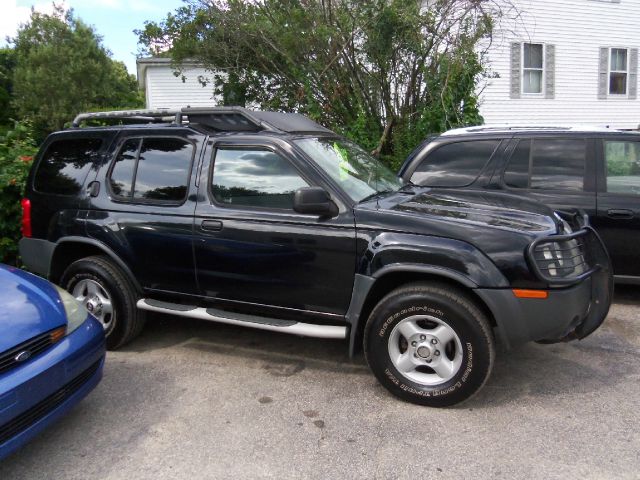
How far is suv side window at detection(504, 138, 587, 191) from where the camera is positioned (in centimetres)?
518

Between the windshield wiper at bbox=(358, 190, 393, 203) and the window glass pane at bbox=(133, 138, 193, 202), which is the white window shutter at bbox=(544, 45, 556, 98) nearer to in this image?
the windshield wiper at bbox=(358, 190, 393, 203)

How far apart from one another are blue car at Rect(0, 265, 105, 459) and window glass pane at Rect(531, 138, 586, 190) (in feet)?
13.4

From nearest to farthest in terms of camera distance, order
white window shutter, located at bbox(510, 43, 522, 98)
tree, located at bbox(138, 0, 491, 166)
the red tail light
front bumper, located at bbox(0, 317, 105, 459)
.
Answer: front bumper, located at bbox(0, 317, 105, 459) < the red tail light < tree, located at bbox(138, 0, 491, 166) < white window shutter, located at bbox(510, 43, 522, 98)

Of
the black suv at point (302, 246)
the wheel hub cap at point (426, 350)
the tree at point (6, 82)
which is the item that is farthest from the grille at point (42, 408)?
the tree at point (6, 82)

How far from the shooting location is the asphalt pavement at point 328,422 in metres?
2.94

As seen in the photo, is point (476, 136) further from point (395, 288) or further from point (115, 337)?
point (115, 337)

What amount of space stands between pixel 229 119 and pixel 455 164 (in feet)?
7.59

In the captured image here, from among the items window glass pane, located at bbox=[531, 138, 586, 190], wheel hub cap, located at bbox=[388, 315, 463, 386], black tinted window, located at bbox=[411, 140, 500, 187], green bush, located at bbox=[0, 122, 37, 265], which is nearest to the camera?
wheel hub cap, located at bbox=[388, 315, 463, 386]

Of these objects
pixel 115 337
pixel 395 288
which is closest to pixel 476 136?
pixel 395 288

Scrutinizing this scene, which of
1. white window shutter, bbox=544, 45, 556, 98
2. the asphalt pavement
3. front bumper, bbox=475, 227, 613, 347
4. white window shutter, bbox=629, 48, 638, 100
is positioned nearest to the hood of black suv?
front bumper, bbox=475, 227, 613, 347

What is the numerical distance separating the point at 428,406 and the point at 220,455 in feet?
4.34

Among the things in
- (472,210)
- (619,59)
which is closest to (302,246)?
(472,210)

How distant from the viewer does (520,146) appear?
17.4 feet

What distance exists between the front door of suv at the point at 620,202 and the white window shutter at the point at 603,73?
517 inches
